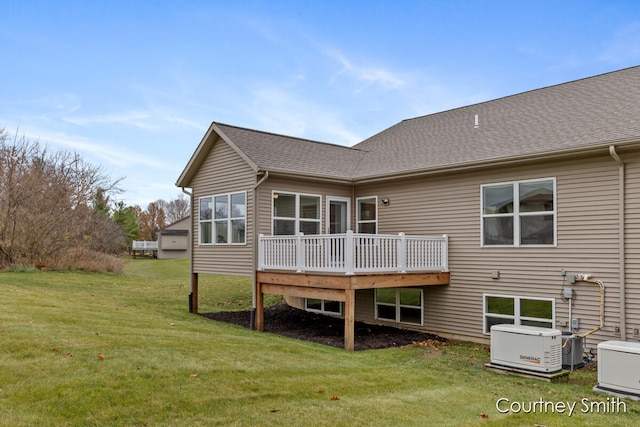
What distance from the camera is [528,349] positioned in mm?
7879

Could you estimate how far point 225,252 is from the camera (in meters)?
13.3

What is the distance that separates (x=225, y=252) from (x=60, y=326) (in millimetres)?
5617

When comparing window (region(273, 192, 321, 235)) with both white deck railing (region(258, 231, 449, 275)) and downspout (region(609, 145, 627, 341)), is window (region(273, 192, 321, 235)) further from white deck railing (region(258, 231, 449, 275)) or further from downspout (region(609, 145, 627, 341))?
downspout (region(609, 145, 627, 341))

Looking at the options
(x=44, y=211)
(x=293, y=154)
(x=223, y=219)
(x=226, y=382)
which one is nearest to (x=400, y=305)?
(x=293, y=154)

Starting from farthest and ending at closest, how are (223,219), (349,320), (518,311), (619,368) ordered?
(223,219) < (518,311) < (349,320) < (619,368)

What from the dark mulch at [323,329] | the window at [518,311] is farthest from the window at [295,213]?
the window at [518,311]

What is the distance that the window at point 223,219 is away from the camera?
12742 millimetres

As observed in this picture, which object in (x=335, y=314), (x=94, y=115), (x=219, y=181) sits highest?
(x=94, y=115)

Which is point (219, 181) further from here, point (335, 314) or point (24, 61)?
point (24, 61)

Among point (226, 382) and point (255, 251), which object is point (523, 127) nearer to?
point (255, 251)

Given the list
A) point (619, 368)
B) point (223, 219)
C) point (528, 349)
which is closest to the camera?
point (619, 368)

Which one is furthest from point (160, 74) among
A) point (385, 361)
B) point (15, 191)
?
point (385, 361)

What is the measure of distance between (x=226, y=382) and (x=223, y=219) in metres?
7.91

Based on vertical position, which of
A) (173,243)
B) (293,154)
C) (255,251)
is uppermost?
(293,154)
